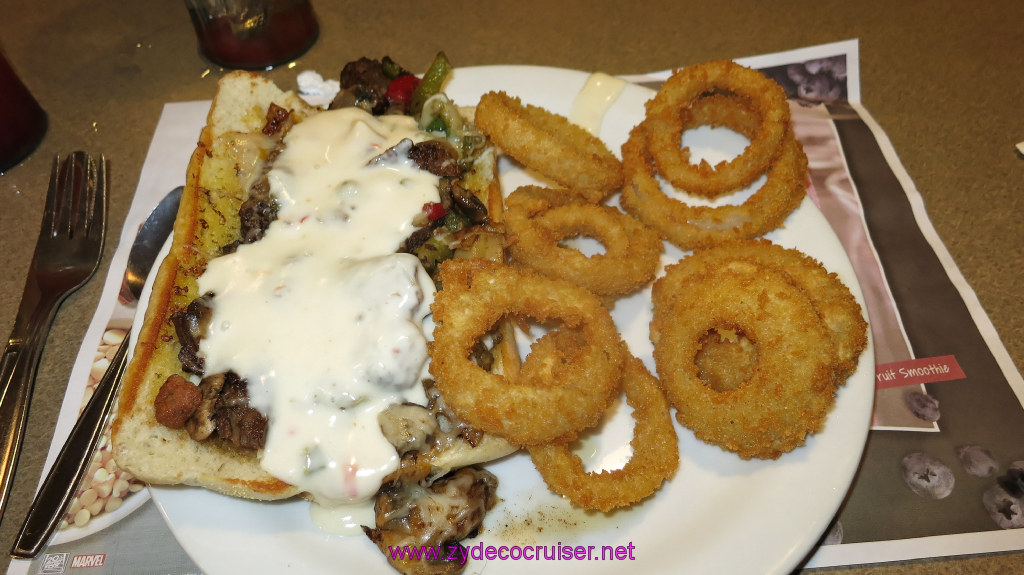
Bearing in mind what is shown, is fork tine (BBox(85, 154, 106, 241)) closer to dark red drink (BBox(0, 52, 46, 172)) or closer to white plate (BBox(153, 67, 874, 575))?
dark red drink (BBox(0, 52, 46, 172))

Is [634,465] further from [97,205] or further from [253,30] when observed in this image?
[253,30]

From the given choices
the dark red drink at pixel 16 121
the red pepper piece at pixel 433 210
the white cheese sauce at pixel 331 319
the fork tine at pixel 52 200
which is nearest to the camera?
the white cheese sauce at pixel 331 319

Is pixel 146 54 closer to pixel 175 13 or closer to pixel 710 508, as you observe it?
pixel 175 13

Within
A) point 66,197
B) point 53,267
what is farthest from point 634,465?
point 66,197

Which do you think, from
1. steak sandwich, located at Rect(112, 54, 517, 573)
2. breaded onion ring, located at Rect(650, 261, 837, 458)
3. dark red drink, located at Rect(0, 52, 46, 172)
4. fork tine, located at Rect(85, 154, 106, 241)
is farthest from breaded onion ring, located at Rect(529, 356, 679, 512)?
dark red drink, located at Rect(0, 52, 46, 172)

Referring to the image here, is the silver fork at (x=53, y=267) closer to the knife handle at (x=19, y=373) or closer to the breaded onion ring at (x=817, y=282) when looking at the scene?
the knife handle at (x=19, y=373)

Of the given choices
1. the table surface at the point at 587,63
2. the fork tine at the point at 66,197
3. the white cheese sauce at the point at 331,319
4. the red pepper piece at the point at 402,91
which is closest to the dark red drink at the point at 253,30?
the table surface at the point at 587,63
